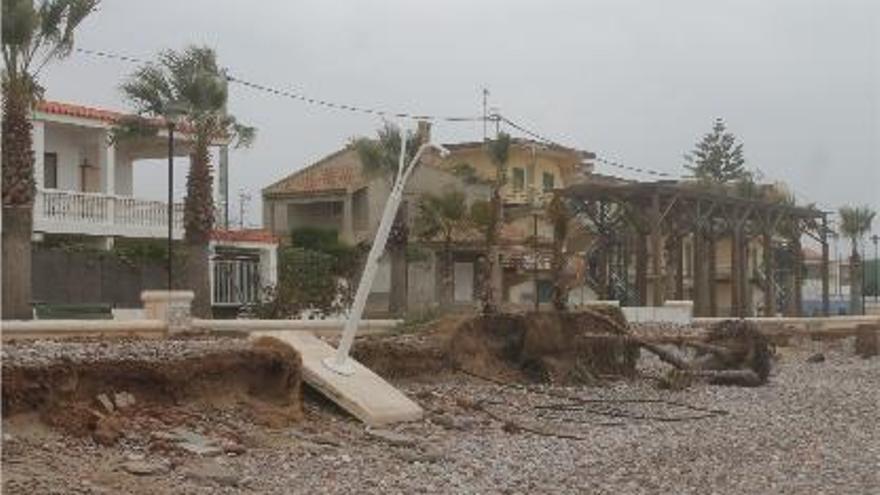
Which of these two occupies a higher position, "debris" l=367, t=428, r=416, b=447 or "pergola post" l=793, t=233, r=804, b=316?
"pergola post" l=793, t=233, r=804, b=316

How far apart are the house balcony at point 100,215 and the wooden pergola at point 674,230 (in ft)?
38.0

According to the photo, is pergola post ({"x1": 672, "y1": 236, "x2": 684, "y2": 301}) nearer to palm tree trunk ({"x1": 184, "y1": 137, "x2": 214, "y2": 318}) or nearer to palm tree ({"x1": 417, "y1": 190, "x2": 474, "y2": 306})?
palm tree ({"x1": 417, "y1": 190, "x2": 474, "y2": 306})

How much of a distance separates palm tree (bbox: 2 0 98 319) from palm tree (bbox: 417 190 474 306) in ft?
52.6

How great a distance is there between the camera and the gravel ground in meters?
10.5

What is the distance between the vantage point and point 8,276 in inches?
966

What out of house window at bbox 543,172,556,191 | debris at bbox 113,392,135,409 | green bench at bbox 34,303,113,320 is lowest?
debris at bbox 113,392,135,409

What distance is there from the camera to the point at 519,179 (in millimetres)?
55312

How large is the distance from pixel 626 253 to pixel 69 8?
23.8m

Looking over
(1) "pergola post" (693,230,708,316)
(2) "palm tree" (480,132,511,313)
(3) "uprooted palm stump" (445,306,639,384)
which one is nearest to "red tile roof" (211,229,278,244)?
(2) "palm tree" (480,132,511,313)

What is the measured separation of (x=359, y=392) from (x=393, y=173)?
80.1 feet

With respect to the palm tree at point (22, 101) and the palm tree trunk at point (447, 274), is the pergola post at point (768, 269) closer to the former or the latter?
the palm tree trunk at point (447, 274)

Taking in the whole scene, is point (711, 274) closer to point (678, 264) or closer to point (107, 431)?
point (678, 264)

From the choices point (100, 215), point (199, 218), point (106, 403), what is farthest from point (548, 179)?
point (106, 403)

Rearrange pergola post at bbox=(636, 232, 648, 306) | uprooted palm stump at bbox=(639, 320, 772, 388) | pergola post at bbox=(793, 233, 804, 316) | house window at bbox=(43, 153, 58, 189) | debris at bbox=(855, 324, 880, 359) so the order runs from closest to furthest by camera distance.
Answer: uprooted palm stump at bbox=(639, 320, 772, 388) < debris at bbox=(855, 324, 880, 359) < house window at bbox=(43, 153, 58, 189) < pergola post at bbox=(636, 232, 648, 306) < pergola post at bbox=(793, 233, 804, 316)
